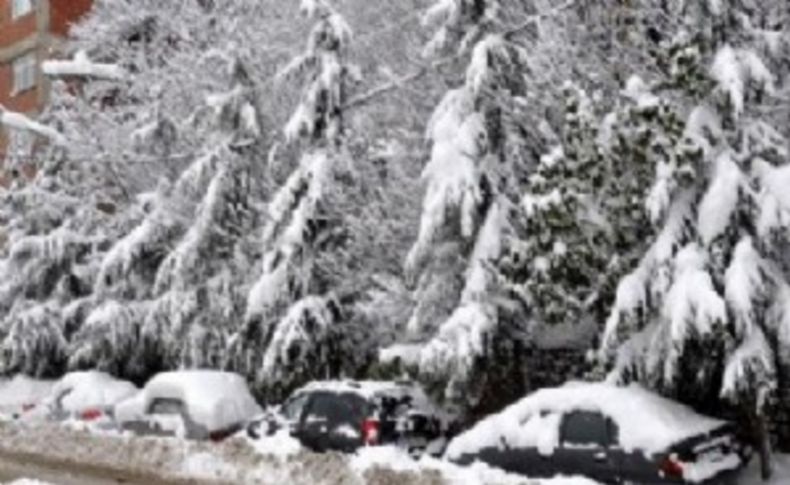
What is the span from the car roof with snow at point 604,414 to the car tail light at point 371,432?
166cm

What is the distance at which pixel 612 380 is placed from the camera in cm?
1873

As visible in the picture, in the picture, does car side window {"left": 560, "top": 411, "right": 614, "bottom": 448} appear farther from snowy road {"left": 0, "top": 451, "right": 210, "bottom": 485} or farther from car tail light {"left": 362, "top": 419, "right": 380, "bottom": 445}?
snowy road {"left": 0, "top": 451, "right": 210, "bottom": 485}

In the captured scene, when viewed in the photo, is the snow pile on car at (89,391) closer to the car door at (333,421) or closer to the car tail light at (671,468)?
the car door at (333,421)

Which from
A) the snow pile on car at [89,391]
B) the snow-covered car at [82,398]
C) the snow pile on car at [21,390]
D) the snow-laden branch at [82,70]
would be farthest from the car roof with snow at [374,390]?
the snow-laden branch at [82,70]

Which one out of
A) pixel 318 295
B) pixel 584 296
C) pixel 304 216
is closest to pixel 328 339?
pixel 318 295

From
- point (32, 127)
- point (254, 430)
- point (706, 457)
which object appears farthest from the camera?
point (32, 127)

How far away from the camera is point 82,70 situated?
3844 centimetres

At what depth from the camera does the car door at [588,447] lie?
52.8ft

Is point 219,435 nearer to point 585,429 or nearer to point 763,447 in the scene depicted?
point 585,429

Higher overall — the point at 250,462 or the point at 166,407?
the point at 166,407

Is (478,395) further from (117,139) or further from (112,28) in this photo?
(112,28)

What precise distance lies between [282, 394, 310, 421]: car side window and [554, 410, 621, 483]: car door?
16.6 ft

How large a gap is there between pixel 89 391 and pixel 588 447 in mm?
14795

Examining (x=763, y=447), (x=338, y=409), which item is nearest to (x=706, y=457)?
(x=763, y=447)
